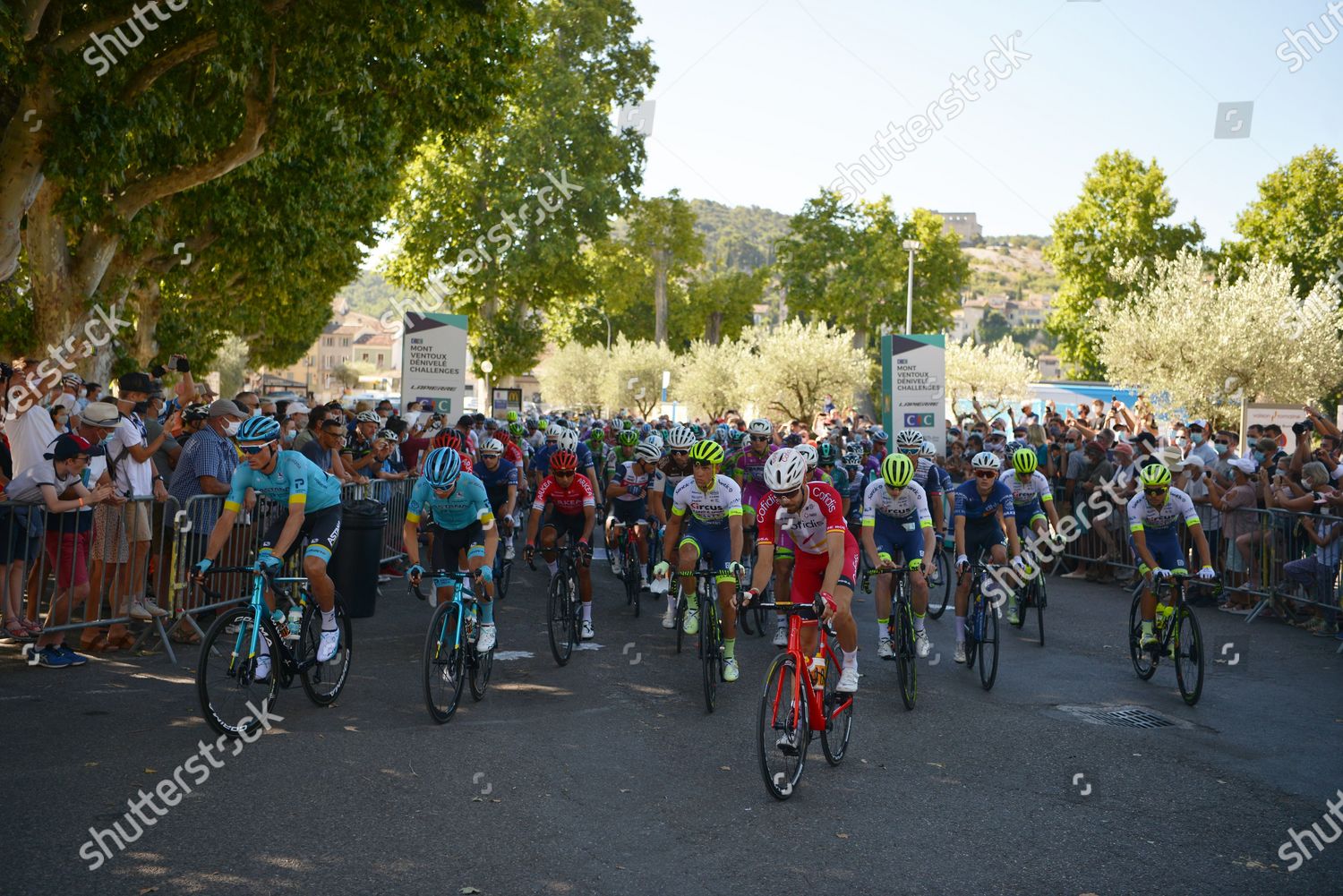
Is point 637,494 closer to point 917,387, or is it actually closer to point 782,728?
point 782,728

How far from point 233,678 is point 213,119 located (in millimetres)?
10639

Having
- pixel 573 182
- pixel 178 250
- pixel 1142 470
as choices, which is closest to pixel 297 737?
pixel 1142 470

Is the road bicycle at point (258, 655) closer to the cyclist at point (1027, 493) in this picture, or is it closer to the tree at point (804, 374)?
the cyclist at point (1027, 493)

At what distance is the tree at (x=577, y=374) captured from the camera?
8444 centimetres

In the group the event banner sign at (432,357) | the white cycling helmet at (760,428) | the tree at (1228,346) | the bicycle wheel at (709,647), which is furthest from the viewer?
the tree at (1228,346)

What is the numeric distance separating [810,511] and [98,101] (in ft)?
30.3

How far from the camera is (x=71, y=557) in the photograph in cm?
888

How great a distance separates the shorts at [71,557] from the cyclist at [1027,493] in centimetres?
823

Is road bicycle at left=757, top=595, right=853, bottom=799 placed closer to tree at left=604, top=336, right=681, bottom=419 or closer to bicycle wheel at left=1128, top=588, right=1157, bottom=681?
bicycle wheel at left=1128, top=588, right=1157, bottom=681

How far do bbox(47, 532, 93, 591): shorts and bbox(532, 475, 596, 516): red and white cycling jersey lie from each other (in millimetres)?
3628

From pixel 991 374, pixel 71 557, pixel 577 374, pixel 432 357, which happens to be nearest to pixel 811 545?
pixel 71 557

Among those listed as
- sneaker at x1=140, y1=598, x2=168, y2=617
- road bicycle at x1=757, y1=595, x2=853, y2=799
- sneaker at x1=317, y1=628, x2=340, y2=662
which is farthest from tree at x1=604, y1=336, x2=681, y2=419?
road bicycle at x1=757, y1=595, x2=853, y2=799

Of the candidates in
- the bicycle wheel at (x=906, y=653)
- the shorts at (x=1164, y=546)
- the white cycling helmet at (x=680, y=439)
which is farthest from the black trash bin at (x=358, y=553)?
the shorts at (x=1164, y=546)

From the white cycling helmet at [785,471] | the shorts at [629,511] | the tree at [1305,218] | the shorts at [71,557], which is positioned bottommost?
the shorts at [71,557]
